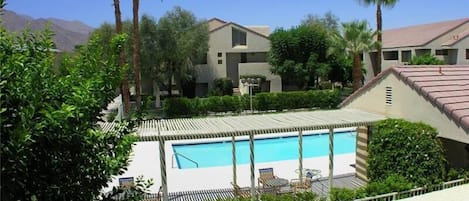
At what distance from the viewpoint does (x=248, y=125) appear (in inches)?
623

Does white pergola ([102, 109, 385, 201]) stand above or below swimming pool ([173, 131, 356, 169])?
above

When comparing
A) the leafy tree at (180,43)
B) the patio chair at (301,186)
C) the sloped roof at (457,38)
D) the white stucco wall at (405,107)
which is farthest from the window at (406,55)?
the patio chair at (301,186)

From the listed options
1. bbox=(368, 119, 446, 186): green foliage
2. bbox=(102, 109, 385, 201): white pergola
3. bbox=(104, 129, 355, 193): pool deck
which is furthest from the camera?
bbox=(104, 129, 355, 193): pool deck

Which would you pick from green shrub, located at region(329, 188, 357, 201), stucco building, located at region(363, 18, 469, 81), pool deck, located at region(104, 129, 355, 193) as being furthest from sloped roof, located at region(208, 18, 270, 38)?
green shrub, located at region(329, 188, 357, 201)

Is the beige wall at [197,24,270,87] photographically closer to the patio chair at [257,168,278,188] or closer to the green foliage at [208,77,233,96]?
the green foliage at [208,77,233,96]

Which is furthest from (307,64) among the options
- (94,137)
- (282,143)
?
(94,137)

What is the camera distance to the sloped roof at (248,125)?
1433 centimetres

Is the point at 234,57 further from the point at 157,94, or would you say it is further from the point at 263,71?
the point at 157,94

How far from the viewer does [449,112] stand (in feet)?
47.9

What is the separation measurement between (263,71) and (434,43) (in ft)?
67.1

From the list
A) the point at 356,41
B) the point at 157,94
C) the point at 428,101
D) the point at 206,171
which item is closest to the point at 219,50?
the point at 157,94

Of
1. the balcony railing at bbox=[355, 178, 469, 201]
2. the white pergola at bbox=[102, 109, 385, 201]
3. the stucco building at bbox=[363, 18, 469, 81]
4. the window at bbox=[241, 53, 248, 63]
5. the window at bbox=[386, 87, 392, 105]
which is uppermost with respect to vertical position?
the stucco building at bbox=[363, 18, 469, 81]

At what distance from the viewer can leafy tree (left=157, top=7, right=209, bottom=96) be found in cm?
4091

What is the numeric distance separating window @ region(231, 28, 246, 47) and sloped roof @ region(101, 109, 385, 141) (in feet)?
106
